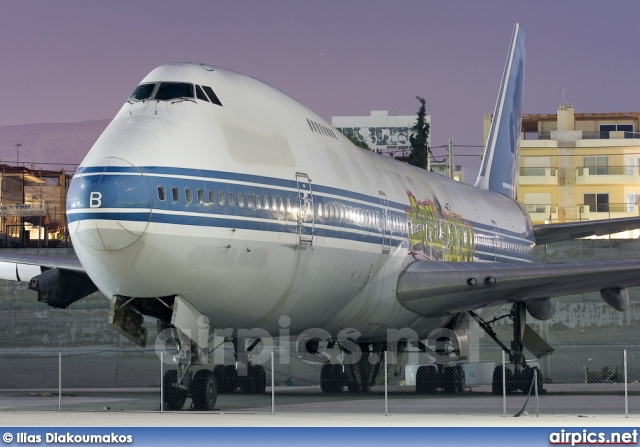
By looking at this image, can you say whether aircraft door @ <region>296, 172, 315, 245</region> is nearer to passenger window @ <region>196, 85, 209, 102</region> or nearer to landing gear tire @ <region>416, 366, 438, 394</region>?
passenger window @ <region>196, 85, 209, 102</region>

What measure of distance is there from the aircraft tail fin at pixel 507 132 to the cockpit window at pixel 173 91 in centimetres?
1911

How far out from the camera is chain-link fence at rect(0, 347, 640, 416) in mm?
20078

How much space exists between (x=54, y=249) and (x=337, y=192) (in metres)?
24.8

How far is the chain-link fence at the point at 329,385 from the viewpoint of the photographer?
20.1m

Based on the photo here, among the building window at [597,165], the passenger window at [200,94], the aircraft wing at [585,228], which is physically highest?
the building window at [597,165]

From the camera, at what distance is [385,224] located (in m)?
23.1

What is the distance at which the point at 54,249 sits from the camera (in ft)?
141

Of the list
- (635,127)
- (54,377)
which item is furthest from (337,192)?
(635,127)

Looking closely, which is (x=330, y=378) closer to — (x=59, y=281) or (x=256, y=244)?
(x=59, y=281)

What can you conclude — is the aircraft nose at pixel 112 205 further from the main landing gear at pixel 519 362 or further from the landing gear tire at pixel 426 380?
the landing gear tire at pixel 426 380

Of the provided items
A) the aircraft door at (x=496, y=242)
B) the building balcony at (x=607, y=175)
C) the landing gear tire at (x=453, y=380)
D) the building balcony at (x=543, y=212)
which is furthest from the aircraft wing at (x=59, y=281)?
the building balcony at (x=607, y=175)

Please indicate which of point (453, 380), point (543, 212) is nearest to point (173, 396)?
point (453, 380)

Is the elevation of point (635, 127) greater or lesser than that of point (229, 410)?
greater

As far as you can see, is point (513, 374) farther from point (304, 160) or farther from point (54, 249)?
point (54, 249)
